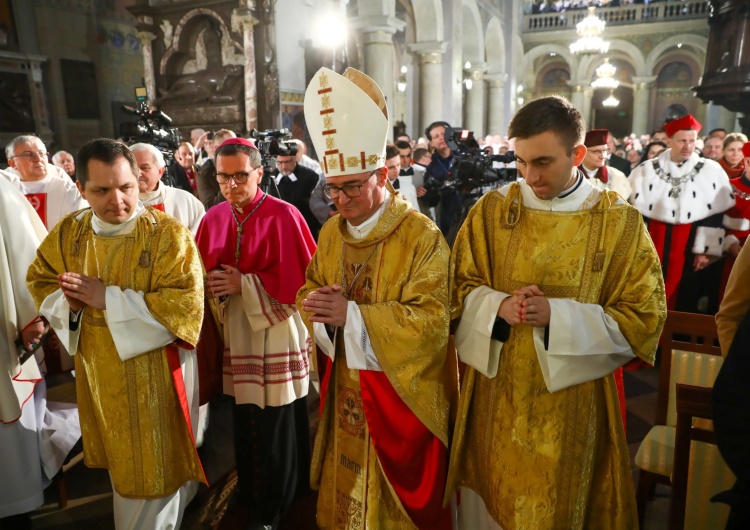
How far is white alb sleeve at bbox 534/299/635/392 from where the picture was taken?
1.73 meters

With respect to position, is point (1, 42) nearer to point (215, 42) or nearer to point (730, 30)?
point (215, 42)

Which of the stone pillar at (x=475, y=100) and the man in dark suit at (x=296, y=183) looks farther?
the stone pillar at (x=475, y=100)

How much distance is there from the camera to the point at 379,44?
11.0 meters

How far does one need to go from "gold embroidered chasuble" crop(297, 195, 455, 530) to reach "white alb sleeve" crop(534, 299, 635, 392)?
0.36 m

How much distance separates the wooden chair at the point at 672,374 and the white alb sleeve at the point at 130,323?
2.16 metres

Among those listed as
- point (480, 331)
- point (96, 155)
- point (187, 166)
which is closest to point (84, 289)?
point (96, 155)

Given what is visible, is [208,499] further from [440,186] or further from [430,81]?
[430,81]

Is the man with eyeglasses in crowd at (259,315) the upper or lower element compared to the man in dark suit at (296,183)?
lower

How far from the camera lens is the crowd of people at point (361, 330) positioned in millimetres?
1809

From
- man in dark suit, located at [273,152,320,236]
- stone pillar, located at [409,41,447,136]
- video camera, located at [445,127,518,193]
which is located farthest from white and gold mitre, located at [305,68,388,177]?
stone pillar, located at [409,41,447,136]

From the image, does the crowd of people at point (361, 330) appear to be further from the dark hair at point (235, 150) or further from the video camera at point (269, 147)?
the video camera at point (269, 147)

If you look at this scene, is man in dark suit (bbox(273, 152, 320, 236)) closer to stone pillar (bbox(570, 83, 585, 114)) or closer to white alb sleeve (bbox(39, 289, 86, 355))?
white alb sleeve (bbox(39, 289, 86, 355))

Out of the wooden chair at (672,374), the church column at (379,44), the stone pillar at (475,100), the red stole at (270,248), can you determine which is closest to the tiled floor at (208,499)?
the wooden chair at (672,374)

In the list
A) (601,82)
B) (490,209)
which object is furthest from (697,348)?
(601,82)
